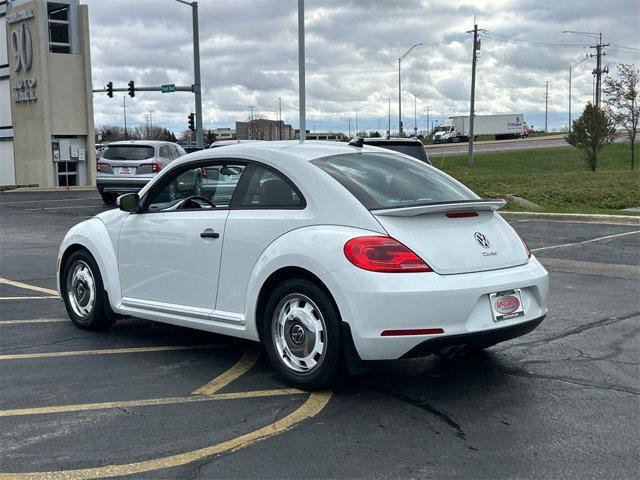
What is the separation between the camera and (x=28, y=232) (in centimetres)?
1534

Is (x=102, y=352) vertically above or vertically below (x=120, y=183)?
below

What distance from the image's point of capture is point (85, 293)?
21.7 ft

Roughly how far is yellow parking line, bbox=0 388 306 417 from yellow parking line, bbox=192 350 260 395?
13 cm


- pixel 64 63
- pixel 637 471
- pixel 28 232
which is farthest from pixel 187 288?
pixel 64 63

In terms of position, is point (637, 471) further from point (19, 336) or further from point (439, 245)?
point (19, 336)

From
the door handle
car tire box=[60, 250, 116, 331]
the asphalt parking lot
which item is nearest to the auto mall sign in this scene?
the asphalt parking lot

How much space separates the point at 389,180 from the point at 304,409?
1.78m

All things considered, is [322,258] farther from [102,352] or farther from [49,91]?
[49,91]

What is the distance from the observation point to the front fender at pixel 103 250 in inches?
245

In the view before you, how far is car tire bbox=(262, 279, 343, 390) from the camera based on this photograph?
181 inches

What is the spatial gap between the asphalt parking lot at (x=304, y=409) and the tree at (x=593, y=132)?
30071 mm

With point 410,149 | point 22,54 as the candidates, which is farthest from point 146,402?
point 22,54

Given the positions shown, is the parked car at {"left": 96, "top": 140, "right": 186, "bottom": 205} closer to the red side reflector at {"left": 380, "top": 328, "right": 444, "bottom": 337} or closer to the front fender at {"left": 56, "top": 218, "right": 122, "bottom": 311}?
the front fender at {"left": 56, "top": 218, "right": 122, "bottom": 311}

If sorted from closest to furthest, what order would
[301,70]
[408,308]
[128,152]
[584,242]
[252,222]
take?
1. [408,308]
2. [252,222]
3. [584,242]
4. [128,152]
5. [301,70]
